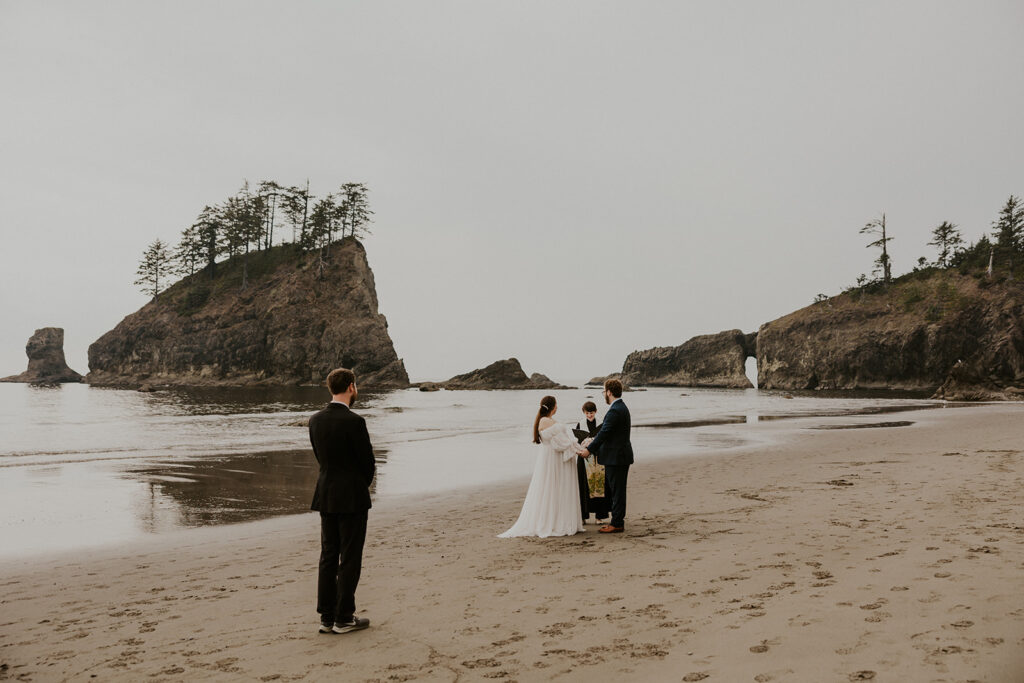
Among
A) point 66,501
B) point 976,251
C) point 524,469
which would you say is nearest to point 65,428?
point 66,501

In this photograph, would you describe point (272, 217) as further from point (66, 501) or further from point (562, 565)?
point (562, 565)

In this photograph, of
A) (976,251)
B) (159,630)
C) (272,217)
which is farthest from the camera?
(272,217)

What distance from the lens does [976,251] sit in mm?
92062

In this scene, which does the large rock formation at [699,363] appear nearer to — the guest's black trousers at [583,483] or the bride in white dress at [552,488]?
the guest's black trousers at [583,483]

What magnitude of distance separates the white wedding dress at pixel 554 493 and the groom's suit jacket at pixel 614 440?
1.20 feet

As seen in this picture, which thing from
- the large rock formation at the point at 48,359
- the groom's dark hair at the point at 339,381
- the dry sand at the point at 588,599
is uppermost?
the large rock formation at the point at 48,359

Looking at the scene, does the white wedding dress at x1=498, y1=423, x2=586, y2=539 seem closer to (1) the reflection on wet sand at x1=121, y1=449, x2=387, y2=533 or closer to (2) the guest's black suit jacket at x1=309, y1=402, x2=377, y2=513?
(2) the guest's black suit jacket at x1=309, y1=402, x2=377, y2=513

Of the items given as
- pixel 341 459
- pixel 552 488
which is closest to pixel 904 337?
pixel 552 488

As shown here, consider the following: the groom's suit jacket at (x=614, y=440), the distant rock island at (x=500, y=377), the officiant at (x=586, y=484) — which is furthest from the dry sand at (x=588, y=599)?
the distant rock island at (x=500, y=377)

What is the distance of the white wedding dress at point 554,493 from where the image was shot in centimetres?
957

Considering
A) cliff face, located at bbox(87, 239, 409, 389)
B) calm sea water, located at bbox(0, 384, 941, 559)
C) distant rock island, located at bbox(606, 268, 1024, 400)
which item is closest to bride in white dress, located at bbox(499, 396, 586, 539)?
calm sea water, located at bbox(0, 384, 941, 559)

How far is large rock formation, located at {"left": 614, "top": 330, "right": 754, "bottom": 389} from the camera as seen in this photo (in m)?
123

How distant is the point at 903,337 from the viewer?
8462cm

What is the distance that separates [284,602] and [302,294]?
3991 inches
